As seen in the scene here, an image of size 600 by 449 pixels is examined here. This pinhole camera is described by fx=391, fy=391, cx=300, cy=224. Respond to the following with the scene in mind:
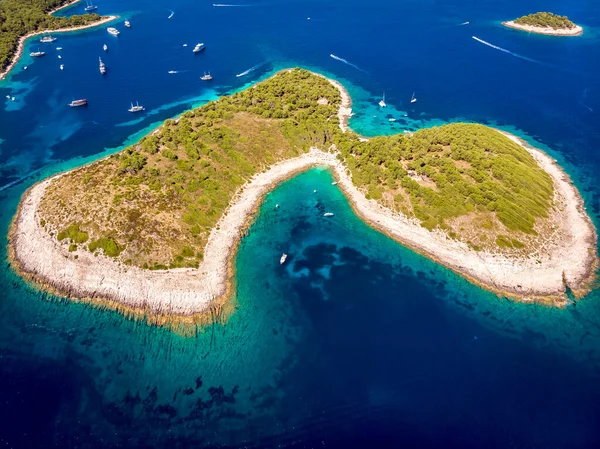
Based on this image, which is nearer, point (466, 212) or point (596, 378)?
point (596, 378)

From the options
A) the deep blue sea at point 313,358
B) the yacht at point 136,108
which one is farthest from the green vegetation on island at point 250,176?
the yacht at point 136,108

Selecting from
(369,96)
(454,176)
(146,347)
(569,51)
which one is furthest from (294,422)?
(569,51)

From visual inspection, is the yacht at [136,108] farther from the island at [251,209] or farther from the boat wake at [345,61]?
the boat wake at [345,61]

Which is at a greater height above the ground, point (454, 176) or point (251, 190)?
point (454, 176)

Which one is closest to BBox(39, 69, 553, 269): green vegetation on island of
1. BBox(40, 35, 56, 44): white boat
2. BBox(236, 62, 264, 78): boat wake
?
BBox(236, 62, 264, 78): boat wake

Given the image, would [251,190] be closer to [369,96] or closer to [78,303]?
[78,303]

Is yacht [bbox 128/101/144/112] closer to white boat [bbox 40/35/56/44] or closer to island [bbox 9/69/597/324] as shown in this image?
island [bbox 9/69/597/324]

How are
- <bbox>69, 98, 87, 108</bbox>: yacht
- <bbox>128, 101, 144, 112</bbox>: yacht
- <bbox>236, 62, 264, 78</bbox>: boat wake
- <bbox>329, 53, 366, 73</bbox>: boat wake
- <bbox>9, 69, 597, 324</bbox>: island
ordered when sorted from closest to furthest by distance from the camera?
<bbox>9, 69, 597, 324</bbox>: island → <bbox>128, 101, 144, 112</bbox>: yacht → <bbox>69, 98, 87, 108</bbox>: yacht → <bbox>236, 62, 264, 78</bbox>: boat wake → <bbox>329, 53, 366, 73</bbox>: boat wake
